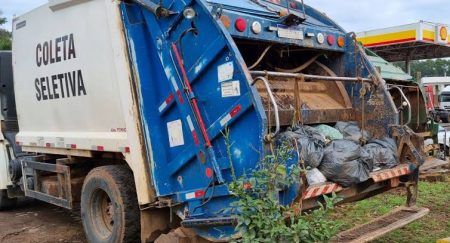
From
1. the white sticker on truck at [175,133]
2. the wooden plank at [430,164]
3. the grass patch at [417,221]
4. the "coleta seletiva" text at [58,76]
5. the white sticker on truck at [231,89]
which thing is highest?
the "coleta seletiva" text at [58,76]

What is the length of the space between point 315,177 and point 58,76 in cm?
289

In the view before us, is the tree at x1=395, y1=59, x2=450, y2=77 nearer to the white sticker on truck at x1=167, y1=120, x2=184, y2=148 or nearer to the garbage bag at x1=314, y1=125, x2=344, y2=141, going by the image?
the garbage bag at x1=314, y1=125, x2=344, y2=141

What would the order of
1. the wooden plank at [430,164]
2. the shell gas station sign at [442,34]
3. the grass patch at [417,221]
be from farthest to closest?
the shell gas station sign at [442,34] < the wooden plank at [430,164] < the grass patch at [417,221]

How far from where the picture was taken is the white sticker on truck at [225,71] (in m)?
3.54

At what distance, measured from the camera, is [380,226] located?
398 centimetres

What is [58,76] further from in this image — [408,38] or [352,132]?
[408,38]

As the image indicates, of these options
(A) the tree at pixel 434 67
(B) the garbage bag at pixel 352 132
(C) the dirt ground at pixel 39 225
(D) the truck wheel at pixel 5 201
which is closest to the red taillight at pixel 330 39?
(B) the garbage bag at pixel 352 132

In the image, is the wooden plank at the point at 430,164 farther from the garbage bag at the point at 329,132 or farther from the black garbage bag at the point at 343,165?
the black garbage bag at the point at 343,165

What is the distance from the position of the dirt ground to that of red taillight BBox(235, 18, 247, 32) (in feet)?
9.92

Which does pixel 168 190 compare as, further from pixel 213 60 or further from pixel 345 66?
pixel 345 66

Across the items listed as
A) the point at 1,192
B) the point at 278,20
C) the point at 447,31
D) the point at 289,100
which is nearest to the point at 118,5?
the point at 278,20

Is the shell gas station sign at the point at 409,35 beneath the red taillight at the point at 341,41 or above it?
above

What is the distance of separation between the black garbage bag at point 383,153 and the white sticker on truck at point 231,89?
4.30 feet

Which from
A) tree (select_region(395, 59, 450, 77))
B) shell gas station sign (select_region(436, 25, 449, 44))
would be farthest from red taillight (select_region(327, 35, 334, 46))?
tree (select_region(395, 59, 450, 77))
